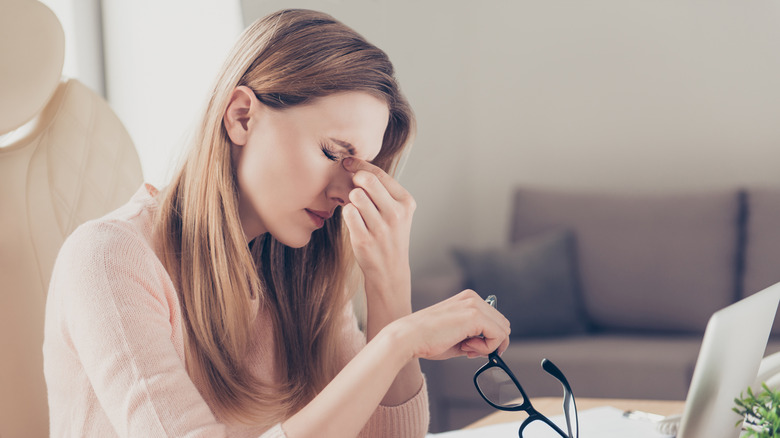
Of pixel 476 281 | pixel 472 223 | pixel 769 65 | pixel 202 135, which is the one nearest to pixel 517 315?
pixel 476 281

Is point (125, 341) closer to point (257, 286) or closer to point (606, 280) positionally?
point (257, 286)

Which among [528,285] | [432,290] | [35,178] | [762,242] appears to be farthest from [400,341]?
[762,242]

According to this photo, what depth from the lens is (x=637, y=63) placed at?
263 cm

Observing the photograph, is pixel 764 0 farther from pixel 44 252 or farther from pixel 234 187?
pixel 44 252

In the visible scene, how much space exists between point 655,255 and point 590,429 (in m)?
1.69

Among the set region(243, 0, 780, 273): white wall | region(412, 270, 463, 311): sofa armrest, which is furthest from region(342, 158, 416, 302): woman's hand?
region(243, 0, 780, 273): white wall

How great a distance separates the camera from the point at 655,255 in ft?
7.75

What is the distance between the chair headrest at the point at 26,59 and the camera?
0.93 metres

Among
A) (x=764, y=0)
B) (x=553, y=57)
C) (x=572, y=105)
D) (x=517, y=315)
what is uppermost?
(x=764, y=0)

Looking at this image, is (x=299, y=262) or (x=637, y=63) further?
(x=637, y=63)

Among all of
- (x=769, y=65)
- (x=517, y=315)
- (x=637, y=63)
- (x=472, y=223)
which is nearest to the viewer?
(x=517, y=315)

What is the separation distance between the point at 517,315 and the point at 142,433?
1736mm

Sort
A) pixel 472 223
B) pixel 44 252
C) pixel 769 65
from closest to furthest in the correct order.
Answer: pixel 44 252, pixel 769 65, pixel 472 223

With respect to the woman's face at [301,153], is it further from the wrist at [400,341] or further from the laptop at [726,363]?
the laptop at [726,363]
